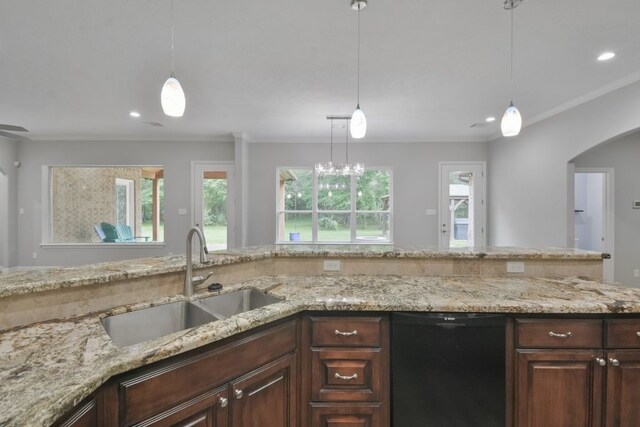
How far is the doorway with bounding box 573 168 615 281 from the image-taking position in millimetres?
4422

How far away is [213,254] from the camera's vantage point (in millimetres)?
1986

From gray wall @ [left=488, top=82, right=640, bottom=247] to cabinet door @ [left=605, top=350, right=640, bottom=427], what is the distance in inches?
111

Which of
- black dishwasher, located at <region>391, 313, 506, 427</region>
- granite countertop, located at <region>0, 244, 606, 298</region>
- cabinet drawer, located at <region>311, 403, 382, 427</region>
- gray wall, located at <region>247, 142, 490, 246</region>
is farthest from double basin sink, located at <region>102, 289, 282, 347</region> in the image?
gray wall, located at <region>247, 142, 490, 246</region>

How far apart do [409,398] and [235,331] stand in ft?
3.08

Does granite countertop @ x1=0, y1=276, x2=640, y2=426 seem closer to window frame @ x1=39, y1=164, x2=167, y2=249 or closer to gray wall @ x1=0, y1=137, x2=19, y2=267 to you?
window frame @ x1=39, y1=164, x2=167, y2=249

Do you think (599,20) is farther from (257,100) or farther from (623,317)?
(257,100)

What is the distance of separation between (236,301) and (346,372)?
2.41ft

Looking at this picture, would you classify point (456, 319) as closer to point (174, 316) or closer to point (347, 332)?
point (347, 332)

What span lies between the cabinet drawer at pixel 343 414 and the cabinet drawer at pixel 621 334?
1.15 meters

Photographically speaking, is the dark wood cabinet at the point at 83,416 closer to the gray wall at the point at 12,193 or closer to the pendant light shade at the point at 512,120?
the pendant light shade at the point at 512,120

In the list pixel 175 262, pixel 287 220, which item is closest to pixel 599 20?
pixel 175 262

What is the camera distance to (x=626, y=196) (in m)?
4.40

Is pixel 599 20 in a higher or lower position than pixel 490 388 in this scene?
higher

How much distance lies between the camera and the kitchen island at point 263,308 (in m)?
0.78
